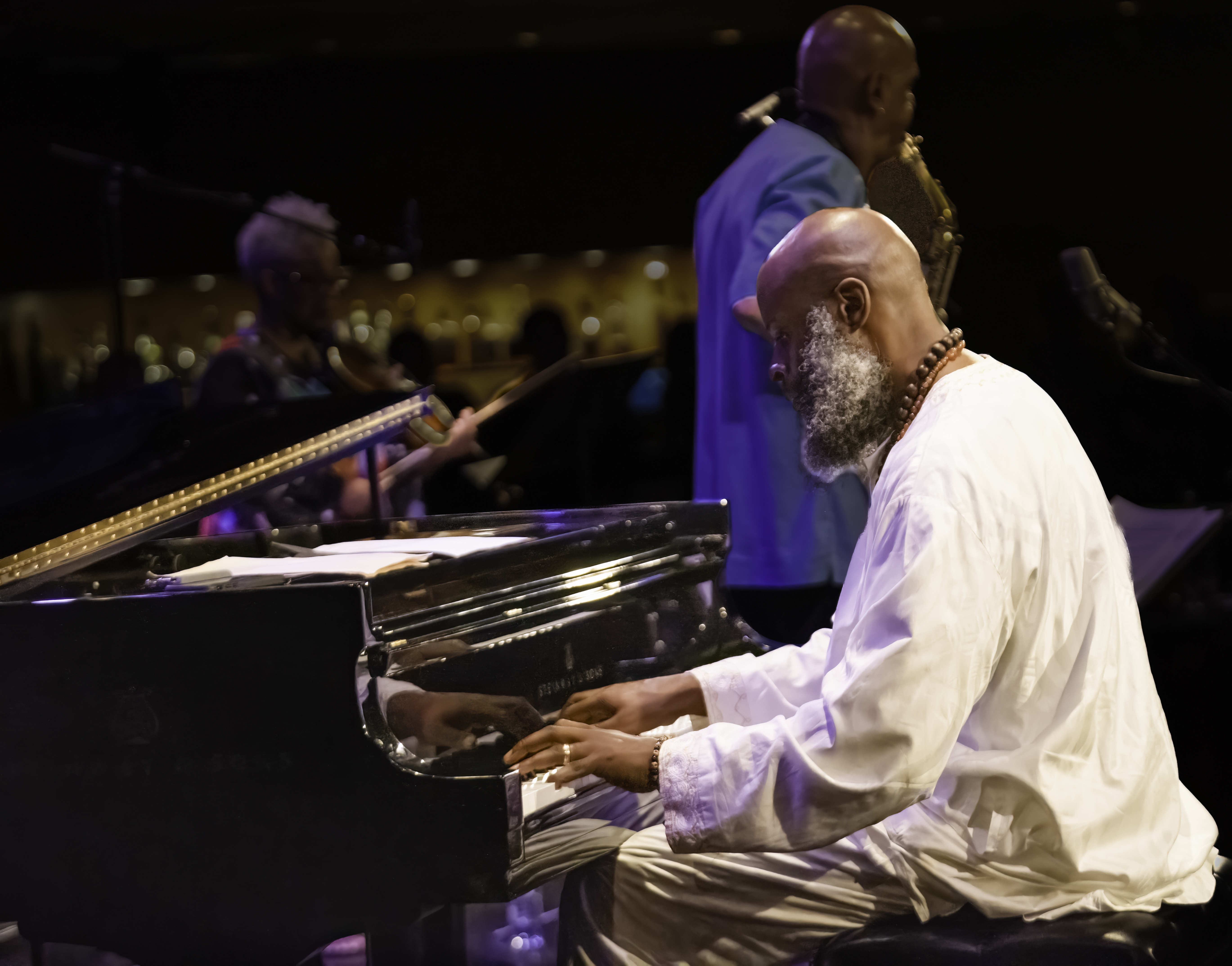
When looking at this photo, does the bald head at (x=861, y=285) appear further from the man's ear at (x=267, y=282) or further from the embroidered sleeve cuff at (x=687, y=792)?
the man's ear at (x=267, y=282)

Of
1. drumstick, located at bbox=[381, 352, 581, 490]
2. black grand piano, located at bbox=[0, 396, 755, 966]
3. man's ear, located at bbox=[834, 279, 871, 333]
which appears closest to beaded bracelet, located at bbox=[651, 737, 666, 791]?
black grand piano, located at bbox=[0, 396, 755, 966]

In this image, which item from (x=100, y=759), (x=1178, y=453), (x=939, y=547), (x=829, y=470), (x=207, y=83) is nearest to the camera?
(x=939, y=547)

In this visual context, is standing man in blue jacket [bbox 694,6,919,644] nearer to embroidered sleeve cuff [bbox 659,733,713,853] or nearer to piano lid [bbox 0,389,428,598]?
piano lid [bbox 0,389,428,598]

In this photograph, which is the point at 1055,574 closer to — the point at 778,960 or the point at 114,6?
the point at 778,960

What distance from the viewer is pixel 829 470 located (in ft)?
5.72

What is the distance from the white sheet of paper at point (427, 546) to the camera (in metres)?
2.08

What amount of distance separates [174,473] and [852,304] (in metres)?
1.27

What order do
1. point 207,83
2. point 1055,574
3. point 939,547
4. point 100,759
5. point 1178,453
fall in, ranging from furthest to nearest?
1. point 207,83
2. point 1178,453
3. point 100,759
4. point 1055,574
5. point 939,547

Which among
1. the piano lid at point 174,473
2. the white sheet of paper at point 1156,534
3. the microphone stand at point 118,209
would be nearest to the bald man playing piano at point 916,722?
the piano lid at point 174,473

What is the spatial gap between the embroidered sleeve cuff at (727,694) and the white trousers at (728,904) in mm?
216

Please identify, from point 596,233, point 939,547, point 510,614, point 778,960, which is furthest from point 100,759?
point 596,233

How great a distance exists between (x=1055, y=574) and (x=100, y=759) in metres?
1.20

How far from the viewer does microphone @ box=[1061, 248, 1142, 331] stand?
283cm

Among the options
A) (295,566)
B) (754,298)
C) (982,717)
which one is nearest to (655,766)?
(982,717)
